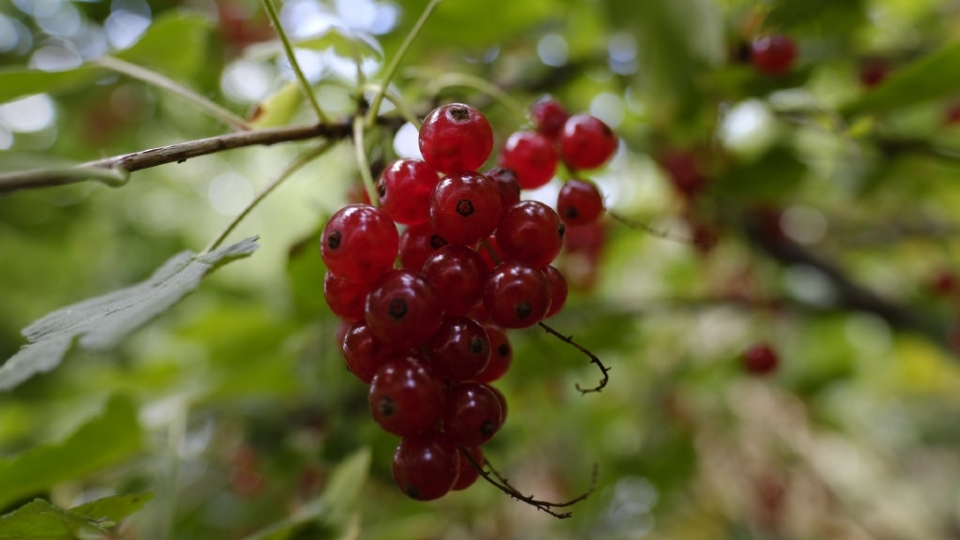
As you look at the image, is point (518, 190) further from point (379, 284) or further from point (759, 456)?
point (759, 456)

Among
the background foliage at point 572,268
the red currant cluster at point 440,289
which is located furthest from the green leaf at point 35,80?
the red currant cluster at point 440,289

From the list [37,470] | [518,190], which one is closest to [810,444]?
[518,190]

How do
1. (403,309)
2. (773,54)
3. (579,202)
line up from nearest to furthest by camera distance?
(403,309) → (579,202) → (773,54)

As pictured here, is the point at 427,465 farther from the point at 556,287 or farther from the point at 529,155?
the point at 529,155

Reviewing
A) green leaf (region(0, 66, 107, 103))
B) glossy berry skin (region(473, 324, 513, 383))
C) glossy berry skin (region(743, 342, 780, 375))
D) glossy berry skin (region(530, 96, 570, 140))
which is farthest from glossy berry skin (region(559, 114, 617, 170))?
glossy berry skin (region(743, 342, 780, 375))

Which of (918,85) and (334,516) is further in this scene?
(918,85)

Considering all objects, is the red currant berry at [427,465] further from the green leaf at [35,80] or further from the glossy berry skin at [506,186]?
the green leaf at [35,80]

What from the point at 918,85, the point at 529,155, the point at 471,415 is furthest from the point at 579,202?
the point at 918,85
